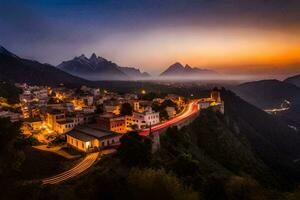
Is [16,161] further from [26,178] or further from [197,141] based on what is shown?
[197,141]

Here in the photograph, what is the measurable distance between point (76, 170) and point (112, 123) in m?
16.7

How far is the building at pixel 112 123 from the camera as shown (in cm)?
3966

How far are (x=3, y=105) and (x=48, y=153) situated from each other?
90.0ft

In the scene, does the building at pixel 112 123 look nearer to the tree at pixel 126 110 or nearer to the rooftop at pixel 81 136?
the tree at pixel 126 110

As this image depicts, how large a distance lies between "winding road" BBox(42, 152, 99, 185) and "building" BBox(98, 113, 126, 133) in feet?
35.2

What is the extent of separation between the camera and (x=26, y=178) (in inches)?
847

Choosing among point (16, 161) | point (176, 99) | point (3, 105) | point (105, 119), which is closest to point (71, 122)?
point (105, 119)

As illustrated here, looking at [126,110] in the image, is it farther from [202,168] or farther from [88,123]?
[202,168]

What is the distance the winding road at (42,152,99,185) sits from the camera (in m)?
21.2

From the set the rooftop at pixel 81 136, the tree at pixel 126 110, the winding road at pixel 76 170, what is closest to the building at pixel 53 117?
the rooftop at pixel 81 136

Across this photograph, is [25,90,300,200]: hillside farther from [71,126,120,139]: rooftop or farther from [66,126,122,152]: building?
[71,126,120,139]: rooftop

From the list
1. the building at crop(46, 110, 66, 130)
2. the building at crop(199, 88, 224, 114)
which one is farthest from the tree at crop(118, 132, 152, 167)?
the building at crop(199, 88, 224, 114)

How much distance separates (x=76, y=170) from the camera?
2372 cm

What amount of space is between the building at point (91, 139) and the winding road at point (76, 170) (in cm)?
166
